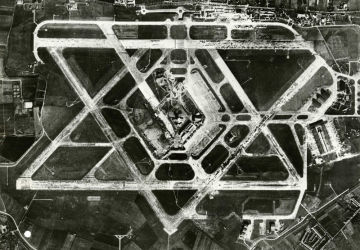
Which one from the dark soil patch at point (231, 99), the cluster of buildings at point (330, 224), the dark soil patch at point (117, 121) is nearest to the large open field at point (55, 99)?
the dark soil patch at point (117, 121)

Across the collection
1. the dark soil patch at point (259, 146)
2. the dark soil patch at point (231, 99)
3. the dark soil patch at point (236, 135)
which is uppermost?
the dark soil patch at point (231, 99)

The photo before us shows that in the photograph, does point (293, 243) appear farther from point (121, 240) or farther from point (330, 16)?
point (330, 16)

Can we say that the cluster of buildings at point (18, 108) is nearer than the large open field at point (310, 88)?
Yes

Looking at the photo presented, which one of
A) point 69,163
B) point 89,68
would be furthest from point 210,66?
point 69,163

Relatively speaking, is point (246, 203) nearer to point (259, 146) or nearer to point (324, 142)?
point (259, 146)

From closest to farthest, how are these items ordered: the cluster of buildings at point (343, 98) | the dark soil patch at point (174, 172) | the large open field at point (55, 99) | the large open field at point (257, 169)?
1. the large open field at point (55, 99)
2. the dark soil patch at point (174, 172)
3. the large open field at point (257, 169)
4. the cluster of buildings at point (343, 98)

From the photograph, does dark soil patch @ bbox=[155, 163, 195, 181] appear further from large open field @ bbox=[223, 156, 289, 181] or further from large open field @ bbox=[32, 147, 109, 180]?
large open field @ bbox=[32, 147, 109, 180]

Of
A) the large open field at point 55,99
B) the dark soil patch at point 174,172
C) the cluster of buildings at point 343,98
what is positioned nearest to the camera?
the large open field at point 55,99

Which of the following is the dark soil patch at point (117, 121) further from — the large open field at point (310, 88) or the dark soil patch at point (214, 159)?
the large open field at point (310, 88)

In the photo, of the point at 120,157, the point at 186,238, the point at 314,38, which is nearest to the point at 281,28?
the point at 314,38
